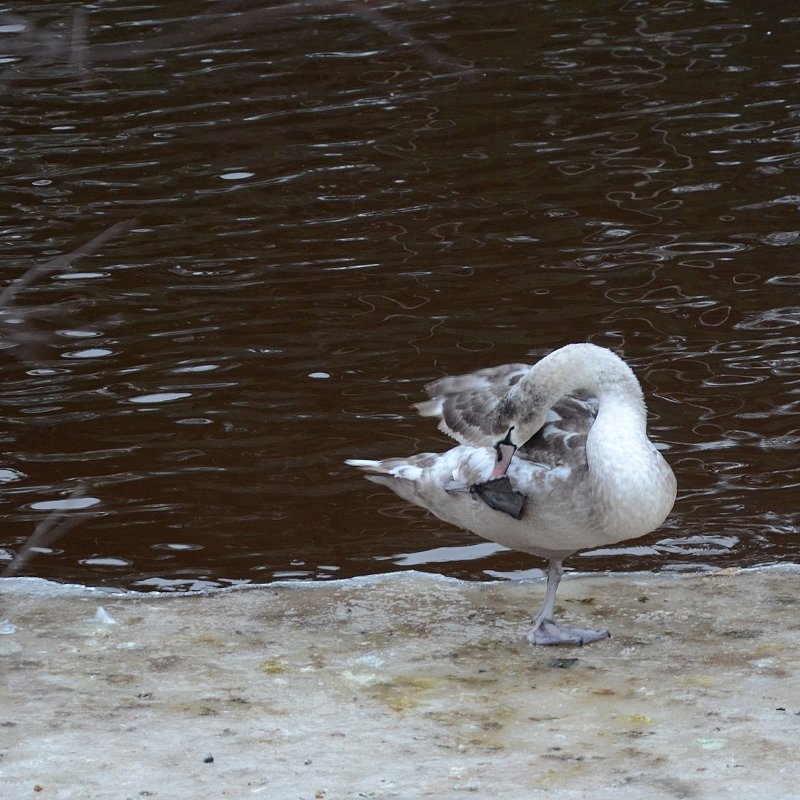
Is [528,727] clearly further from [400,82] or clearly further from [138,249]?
[400,82]

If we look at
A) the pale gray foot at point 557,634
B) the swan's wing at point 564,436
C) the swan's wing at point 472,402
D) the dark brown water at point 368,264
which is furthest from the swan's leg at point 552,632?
the dark brown water at point 368,264

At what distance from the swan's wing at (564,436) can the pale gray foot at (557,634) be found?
1.95ft

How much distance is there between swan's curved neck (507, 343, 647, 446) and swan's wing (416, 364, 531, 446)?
0.73ft

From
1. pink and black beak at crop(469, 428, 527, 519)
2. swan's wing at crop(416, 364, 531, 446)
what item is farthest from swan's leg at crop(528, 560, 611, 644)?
swan's wing at crop(416, 364, 531, 446)

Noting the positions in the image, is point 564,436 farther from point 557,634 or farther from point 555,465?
point 557,634

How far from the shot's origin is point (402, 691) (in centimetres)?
486

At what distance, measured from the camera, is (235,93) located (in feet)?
44.2

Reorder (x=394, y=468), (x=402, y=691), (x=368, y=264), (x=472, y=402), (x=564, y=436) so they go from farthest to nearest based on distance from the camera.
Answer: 1. (x=368, y=264)
2. (x=394, y=468)
3. (x=472, y=402)
4. (x=564, y=436)
5. (x=402, y=691)

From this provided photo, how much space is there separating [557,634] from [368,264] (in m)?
4.98

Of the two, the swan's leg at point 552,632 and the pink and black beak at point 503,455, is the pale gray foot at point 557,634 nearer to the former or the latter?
the swan's leg at point 552,632

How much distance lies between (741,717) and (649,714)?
0.93 feet

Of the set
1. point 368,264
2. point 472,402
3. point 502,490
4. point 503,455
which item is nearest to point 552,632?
point 502,490

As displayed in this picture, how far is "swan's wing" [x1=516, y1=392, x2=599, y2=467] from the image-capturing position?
5297 millimetres

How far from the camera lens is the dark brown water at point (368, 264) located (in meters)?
7.04
